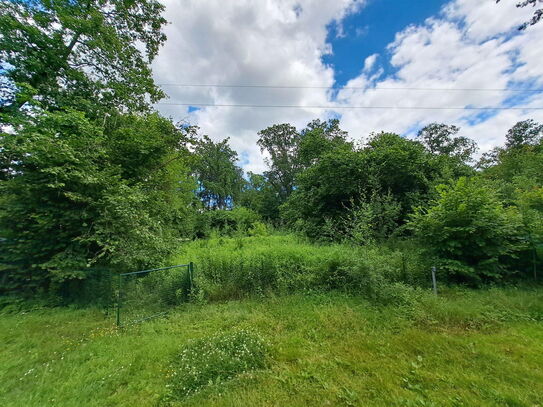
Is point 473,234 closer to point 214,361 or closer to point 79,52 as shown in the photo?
point 214,361

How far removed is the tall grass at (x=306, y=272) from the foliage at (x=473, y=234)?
0.77m

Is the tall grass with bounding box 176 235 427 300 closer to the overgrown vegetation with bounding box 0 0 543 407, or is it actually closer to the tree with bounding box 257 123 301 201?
the overgrown vegetation with bounding box 0 0 543 407

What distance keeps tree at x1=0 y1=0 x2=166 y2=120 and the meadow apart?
646 centimetres

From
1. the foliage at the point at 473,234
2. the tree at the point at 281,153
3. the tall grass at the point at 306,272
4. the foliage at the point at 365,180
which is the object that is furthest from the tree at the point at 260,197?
the foliage at the point at 473,234

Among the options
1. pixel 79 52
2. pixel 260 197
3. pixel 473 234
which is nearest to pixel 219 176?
pixel 260 197

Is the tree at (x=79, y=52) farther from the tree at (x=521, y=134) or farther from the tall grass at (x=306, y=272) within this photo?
the tree at (x=521, y=134)

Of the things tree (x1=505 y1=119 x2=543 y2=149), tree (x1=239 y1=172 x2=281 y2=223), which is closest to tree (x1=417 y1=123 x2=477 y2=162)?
tree (x1=505 y1=119 x2=543 y2=149)

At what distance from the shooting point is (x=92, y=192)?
6109 mm

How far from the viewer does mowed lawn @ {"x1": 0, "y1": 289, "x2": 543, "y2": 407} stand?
259 centimetres

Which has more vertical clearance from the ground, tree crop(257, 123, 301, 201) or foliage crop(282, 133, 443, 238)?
tree crop(257, 123, 301, 201)

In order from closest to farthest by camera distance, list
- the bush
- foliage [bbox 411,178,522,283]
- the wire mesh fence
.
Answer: the bush
the wire mesh fence
foliage [bbox 411,178,522,283]

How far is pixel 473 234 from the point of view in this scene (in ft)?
18.2

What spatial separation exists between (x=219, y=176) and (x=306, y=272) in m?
32.6

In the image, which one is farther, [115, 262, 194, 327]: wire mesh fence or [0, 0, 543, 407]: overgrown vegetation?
[115, 262, 194, 327]: wire mesh fence
